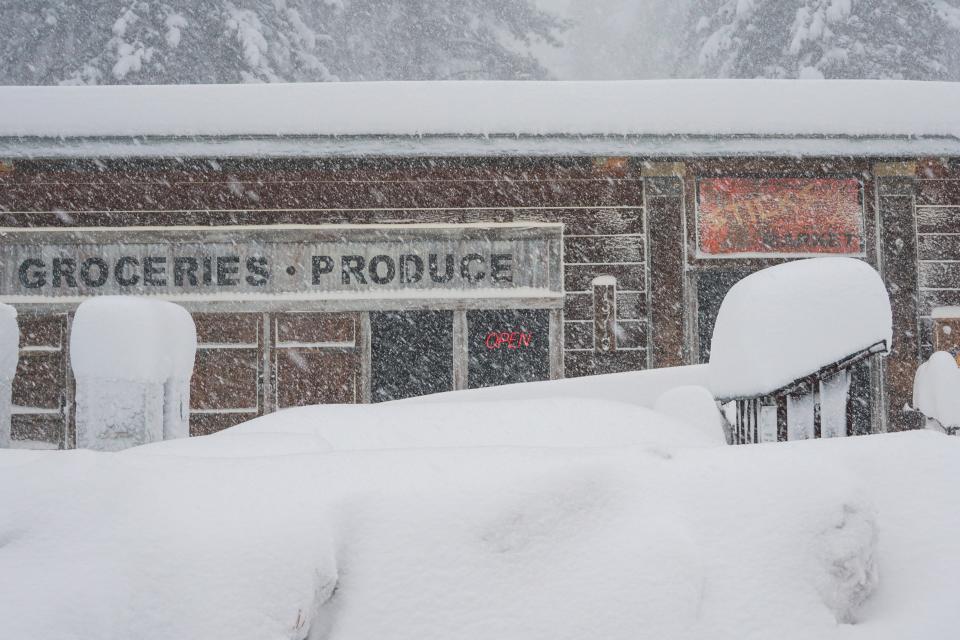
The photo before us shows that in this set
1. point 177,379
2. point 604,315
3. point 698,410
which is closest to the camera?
point 698,410

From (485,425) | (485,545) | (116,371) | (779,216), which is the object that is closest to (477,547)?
(485,545)

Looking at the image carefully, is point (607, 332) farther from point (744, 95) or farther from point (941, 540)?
point (941, 540)

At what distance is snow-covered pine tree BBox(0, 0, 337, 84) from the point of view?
14.8 metres

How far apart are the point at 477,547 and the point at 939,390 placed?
640 centimetres

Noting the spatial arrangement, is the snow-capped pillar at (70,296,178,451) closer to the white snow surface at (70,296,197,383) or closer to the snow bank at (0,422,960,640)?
the white snow surface at (70,296,197,383)

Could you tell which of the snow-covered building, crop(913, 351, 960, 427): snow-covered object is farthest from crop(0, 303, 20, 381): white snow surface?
crop(913, 351, 960, 427): snow-covered object

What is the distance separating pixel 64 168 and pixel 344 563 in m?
6.72

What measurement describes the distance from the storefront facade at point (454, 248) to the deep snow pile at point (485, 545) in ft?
17.2

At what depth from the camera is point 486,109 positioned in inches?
261

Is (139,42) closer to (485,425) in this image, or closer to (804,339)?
(485,425)

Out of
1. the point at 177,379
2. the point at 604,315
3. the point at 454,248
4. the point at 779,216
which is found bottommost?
the point at 177,379

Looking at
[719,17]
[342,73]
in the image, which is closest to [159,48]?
[342,73]

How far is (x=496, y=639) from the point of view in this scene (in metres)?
1.41

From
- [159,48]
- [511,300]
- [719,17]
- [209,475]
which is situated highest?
[719,17]
